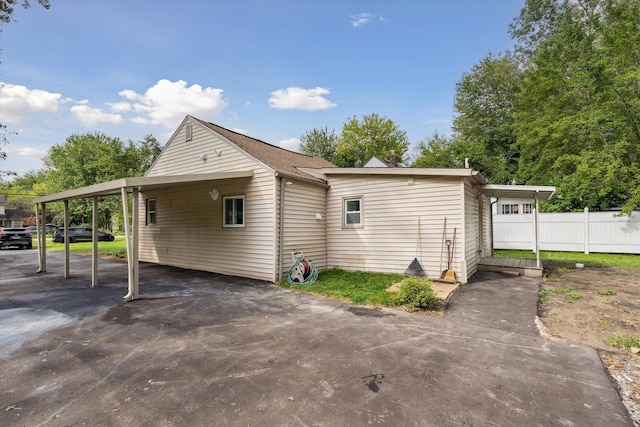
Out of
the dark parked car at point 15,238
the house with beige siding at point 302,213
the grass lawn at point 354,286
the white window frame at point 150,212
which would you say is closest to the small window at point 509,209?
the house with beige siding at point 302,213

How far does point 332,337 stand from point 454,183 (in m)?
5.62

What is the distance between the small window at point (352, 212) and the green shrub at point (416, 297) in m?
3.58

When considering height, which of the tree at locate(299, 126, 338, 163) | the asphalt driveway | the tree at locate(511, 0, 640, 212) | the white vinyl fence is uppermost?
the tree at locate(299, 126, 338, 163)

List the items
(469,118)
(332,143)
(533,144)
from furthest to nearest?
1. (332,143)
2. (469,118)
3. (533,144)

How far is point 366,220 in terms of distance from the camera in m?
9.28

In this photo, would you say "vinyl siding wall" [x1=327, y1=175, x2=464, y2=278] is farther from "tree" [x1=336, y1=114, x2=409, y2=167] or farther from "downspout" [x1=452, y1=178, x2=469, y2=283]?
"tree" [x1=336, y1=114, x2=409, y2=167]

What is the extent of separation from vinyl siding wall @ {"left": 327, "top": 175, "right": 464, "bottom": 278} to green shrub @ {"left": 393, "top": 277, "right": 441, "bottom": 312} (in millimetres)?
2348

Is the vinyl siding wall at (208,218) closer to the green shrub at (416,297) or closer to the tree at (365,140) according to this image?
the green shrub at (416,297)

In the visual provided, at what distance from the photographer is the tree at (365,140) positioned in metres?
35.8

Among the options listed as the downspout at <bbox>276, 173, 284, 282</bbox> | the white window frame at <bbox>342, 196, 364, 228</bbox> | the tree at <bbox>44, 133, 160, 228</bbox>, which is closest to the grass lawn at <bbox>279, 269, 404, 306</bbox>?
the downspout at <bbox>276, 173, 284, 282</bbox>

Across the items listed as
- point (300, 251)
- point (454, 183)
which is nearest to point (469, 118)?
point (454, 183)

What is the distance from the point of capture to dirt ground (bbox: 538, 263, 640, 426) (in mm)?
3422

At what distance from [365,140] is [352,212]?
28.0m

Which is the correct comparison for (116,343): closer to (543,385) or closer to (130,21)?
(543,385)
